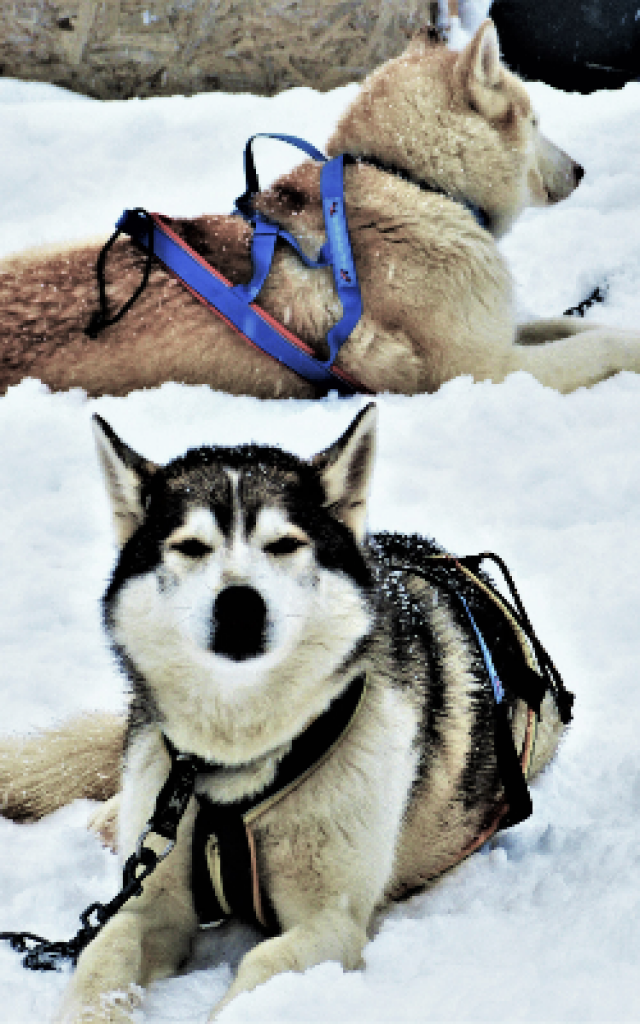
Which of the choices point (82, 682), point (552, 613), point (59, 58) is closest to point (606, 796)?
point (552, 613)

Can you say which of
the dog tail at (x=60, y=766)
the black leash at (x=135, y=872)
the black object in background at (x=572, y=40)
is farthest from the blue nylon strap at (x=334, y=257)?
the black object in background at (x=572, y=40)

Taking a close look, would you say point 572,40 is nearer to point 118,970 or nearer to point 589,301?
point 589,301

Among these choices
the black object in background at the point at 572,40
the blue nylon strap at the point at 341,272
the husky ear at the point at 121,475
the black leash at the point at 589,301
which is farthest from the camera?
the black object in background at the point at 572,40

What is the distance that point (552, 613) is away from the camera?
311cm

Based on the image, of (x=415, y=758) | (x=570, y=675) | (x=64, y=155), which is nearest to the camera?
(x=415, y=758)

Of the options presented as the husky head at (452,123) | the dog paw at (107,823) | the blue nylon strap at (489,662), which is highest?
the husky head at (452,123)

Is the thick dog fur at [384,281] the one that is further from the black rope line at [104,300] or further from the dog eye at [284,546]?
the dog eye at [284,546]

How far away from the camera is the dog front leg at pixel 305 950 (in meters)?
1.76

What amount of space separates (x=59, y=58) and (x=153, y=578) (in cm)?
584

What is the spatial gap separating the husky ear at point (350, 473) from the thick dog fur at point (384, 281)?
2046mm

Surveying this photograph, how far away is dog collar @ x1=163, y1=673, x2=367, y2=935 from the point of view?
1921mm

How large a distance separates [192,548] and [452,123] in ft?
10.4

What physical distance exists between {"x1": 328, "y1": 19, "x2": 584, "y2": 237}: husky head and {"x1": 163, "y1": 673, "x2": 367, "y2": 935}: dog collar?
10.0 feet

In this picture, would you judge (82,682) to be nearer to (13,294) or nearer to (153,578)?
(153,578)
